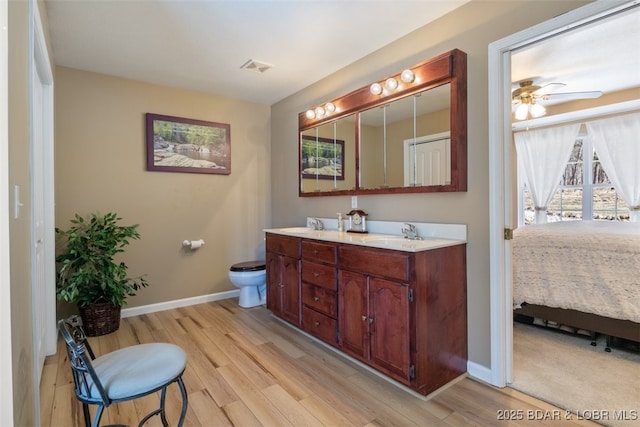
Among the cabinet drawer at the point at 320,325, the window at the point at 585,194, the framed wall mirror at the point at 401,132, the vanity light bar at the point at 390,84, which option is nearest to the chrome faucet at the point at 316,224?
the framed wall mirror at the point at 401,132

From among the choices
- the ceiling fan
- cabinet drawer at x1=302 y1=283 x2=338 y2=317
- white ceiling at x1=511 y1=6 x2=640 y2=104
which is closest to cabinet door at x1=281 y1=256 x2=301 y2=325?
cabinet drawer at x1=302 y1=283 x2=338 y2=317

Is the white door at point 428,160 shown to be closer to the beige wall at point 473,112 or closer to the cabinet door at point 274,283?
the beige wall at point 473,112

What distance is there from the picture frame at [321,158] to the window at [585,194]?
159 inches

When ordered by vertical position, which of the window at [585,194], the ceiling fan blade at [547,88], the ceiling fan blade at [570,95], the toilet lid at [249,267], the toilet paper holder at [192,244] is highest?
the ceiling fan blade at [547,88]

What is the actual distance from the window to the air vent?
190 inches

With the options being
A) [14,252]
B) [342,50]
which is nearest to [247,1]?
[342,50]

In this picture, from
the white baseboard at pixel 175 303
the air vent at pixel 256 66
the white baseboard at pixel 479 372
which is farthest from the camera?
the white baseboard at pixel 175 303

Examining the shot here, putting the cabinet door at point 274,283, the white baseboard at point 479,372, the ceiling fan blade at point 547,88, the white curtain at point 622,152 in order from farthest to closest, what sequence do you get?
the white curtain at point 622,152 → the ceiling fan blade at point 547,88 → the cabinet door at point 274,283 → the white baseboard at point 479,372

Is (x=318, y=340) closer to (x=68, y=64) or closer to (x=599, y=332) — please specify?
(x=599, y=332)

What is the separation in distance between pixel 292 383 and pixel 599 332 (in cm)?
233

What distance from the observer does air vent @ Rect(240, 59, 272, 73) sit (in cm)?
295

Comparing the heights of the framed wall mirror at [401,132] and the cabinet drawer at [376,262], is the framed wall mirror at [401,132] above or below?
above

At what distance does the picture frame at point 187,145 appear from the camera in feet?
11.2

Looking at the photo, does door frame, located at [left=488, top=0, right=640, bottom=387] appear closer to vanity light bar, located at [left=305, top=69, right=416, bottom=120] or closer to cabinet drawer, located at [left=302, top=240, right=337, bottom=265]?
vanity light bar, located at [left=305, top=69, right=416, bottom=120]
